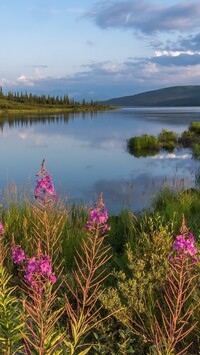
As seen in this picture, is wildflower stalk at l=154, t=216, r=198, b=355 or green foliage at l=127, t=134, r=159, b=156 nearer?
wildflower stalk at l=154, t=216, r=198, b=355

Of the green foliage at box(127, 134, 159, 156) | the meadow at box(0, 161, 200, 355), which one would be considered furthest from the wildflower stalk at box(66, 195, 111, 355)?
the green foliage at box(127, 134, 159, 156)

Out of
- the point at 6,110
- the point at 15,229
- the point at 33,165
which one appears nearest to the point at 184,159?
the point at 33,165

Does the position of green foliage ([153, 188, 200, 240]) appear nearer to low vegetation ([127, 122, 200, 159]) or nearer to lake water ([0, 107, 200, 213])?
lake water ([0, 107, 200, 213])

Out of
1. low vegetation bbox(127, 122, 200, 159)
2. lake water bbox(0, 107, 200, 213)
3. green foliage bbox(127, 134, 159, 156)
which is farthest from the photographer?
green foliage bbox(127, 134, 159, 156)

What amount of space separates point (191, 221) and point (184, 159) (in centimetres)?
1976

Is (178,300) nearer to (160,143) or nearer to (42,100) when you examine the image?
(160,143)

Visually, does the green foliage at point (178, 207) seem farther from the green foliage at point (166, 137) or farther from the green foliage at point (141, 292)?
the green foliage at point (166, 137)

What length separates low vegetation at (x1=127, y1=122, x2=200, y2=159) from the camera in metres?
33.5

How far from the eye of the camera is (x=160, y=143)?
34938mm

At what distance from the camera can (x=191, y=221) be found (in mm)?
8602

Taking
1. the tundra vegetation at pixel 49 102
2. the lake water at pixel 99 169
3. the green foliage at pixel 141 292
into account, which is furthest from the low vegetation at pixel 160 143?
the tundra vegetation at pixel 49 102

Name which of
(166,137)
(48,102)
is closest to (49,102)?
(48,102)

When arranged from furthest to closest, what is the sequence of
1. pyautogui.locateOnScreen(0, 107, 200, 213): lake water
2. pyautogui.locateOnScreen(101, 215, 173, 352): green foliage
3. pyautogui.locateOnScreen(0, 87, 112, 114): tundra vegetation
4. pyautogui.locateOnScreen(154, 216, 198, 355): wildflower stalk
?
pyautogui.locateOnScreen(0, 87, 112, 114): tundra vegetation, pyautogui.locateOnScreen(0, 107, 200, 213): lake water, pyautogui.locateOnScreen(101, 215, 173, 352): green foliage, pyautogui.locateOnScreen(154, 216, 198, 355): wildflower stalk

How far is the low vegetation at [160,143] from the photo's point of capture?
33531 mm
